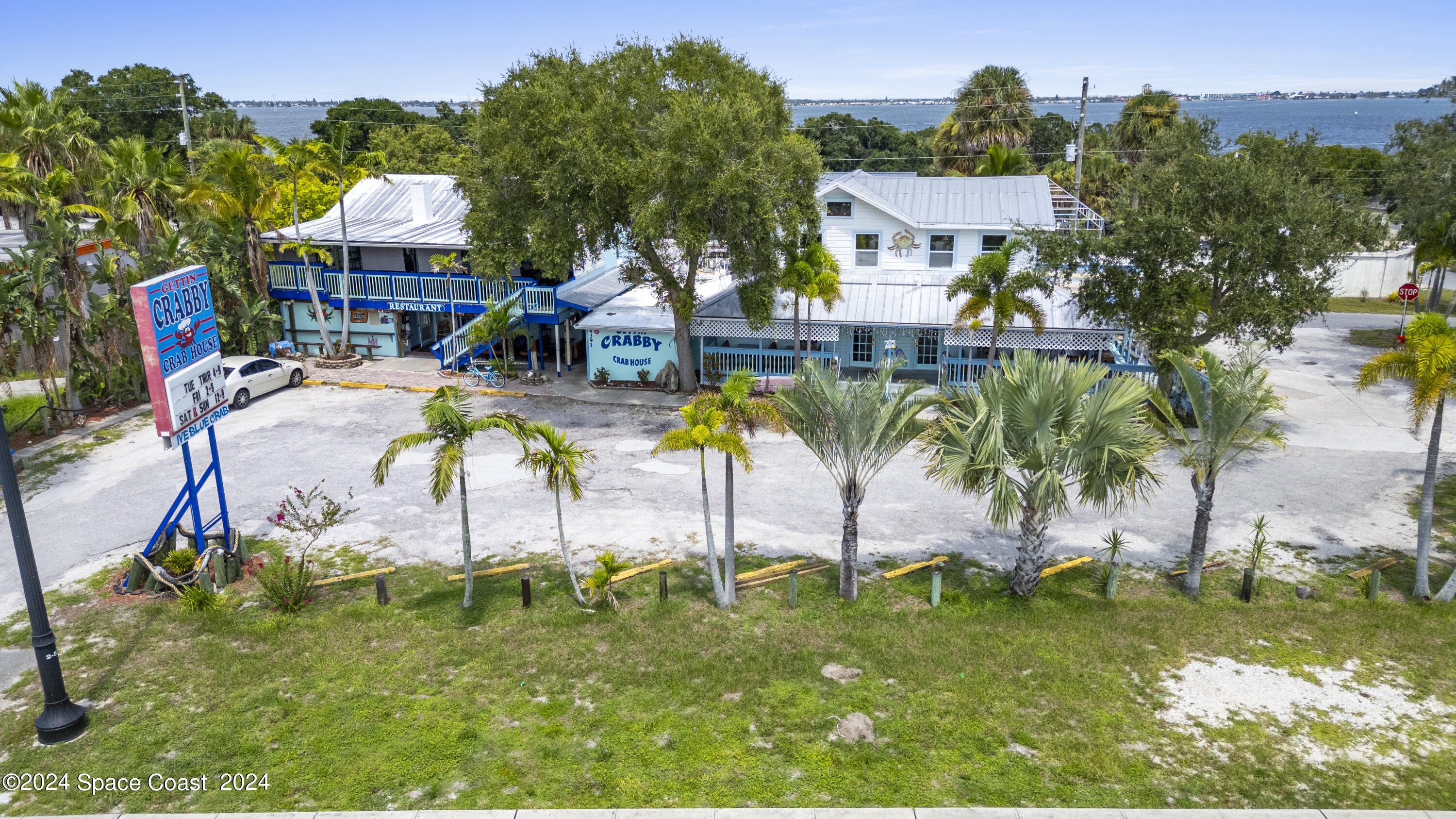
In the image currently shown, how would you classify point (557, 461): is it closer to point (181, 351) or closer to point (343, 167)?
point (181, 351)

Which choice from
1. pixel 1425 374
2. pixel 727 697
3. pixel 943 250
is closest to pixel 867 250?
pixel 943 250

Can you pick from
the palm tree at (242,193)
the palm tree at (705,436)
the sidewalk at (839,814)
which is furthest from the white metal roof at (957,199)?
the sidewalk at (839,814)

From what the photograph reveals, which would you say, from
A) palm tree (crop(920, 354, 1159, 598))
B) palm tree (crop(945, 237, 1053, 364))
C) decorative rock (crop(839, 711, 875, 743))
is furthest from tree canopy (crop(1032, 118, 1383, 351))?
decorative rock (crop(839, 711, 875, 743))

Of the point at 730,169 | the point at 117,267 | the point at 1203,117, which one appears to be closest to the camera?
the point at 730,169

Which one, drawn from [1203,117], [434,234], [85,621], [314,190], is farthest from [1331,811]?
[314,190]

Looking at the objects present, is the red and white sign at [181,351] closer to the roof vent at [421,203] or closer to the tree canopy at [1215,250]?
the roof vent at [421,203]

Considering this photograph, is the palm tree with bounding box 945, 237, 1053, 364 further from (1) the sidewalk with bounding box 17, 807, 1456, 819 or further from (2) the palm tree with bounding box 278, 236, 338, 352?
(2) the palm tree with bounding box 278, 236, 338, 352

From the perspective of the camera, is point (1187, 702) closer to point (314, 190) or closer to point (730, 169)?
point (730, 169)
